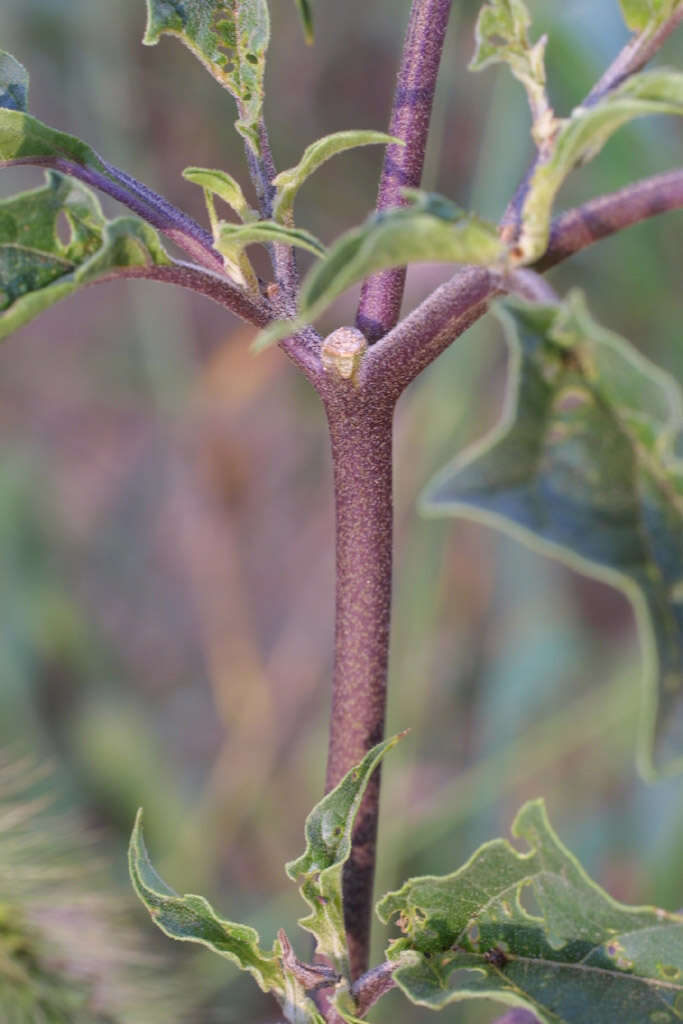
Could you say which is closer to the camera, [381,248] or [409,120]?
[381,248]

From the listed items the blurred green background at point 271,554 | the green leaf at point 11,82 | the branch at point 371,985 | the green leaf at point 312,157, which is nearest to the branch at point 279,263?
the green leaf at point 312,157

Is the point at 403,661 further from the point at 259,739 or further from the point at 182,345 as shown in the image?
the point at 182,345

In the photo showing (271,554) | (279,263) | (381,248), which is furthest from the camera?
(271,554)

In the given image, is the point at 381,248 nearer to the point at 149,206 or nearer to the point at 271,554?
the point at 149,206

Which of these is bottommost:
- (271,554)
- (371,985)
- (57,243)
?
(371,985)

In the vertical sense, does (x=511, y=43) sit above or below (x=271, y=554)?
below

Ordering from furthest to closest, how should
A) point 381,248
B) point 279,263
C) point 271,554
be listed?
point 271,554 → point 279,263 → point 381,248

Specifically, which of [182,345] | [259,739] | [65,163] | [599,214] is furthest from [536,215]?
[182,345]

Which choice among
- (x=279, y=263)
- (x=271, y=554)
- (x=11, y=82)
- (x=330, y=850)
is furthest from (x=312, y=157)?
(x=271, y=554)
